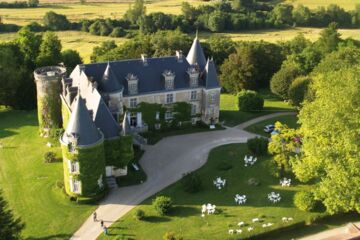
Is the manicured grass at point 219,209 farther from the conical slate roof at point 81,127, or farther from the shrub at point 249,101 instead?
the shrub at point 249,101

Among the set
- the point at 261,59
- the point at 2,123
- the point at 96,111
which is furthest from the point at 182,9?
the point at 96,111

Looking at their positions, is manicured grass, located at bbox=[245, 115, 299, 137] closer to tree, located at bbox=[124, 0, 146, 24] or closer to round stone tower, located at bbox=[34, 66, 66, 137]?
round stone tower, located at bbox=[34, 66, 66, 137]

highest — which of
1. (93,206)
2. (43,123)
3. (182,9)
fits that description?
(182,9)

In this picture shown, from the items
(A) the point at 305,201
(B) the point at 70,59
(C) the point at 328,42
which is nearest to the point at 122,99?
(B) the point at 70,59

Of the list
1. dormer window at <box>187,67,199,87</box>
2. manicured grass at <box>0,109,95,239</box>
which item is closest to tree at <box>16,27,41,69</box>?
manicured grass at <box>0,109,95,239</box>

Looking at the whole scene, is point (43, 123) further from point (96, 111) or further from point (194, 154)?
point (194, 154)

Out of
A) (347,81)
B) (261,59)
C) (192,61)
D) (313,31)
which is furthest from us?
(313,31)
